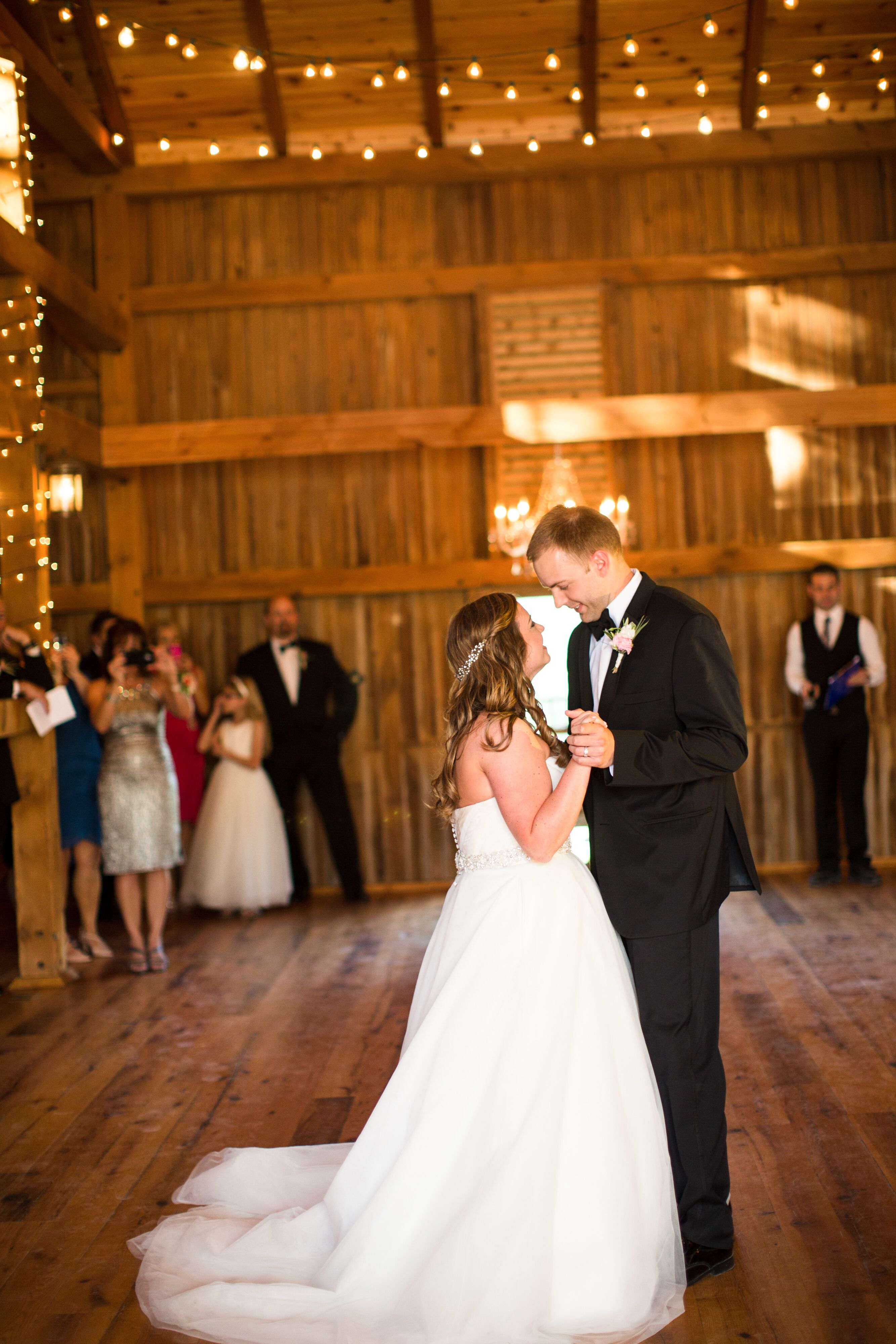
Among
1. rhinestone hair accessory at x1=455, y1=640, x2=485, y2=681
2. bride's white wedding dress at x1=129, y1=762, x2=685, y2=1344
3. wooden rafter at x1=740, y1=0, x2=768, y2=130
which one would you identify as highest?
wooden rafter at x1=740, y1=0, x2=768, y2=130

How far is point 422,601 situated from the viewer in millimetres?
7172

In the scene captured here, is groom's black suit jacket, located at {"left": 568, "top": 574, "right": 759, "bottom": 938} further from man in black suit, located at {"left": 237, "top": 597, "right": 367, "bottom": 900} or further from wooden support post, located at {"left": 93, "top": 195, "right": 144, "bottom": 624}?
wooden support post, located at {"left": 93, "top": 195, "right": 144, "bottom": 624}

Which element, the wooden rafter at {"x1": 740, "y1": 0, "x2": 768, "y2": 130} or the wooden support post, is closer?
the wooden rafter at {"x1": 740, "y1": 0, "x2": 768, "y2": 130}

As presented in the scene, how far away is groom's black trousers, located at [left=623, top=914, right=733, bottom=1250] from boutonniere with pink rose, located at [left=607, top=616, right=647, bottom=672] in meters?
0.62

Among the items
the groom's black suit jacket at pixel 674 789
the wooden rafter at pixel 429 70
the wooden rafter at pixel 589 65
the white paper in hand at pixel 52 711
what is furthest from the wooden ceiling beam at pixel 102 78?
the groom's black suit jacket at pixel 674 789

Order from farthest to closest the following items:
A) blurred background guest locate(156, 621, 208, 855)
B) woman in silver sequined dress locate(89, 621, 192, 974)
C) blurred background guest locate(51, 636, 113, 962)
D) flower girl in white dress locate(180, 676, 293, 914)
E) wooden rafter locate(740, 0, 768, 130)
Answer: blurred background guest locate(156, 621, 208, 855) < flower girl in white dress locate(180, 676, 293, 914) < wooden rafter locate(740, 0, 768, 130) < blurred background guest locate(51, 636, 113, 962) < woman in silver sequined dress locate(89, 621, 192, 974)

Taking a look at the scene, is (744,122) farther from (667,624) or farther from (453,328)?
(667,624)

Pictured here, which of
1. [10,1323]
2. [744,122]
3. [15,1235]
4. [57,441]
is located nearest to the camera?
[10,1323]

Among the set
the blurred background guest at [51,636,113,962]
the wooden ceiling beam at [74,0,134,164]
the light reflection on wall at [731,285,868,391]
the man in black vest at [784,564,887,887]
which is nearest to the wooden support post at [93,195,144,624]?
the wooden ceiling beam at [74,0,134,164]

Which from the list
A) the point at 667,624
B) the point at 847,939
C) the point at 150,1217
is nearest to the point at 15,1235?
the point at 150,1217

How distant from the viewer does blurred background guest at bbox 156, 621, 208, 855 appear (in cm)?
679

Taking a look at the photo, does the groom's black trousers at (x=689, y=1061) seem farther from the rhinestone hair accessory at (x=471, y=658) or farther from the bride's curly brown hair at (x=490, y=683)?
the rhinestone hair accessory at (x=471, y=658)

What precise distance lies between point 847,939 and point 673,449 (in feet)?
10.4

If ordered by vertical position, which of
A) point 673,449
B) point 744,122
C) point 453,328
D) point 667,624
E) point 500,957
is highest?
point 744,122
